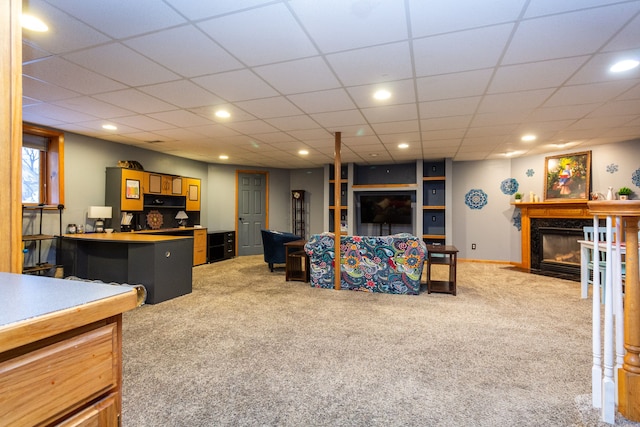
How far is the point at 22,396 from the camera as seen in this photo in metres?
0.53

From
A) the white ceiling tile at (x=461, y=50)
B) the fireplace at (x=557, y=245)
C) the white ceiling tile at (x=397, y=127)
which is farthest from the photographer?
the fireplace at (x=557, y=245)

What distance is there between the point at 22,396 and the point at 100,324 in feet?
0.56

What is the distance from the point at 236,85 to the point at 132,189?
3.62 m

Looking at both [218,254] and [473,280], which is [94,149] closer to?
[218,254]

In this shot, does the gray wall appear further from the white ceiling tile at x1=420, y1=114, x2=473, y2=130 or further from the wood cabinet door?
the white ceiling tile at x1=420, y1=114, x2=473, y2=130

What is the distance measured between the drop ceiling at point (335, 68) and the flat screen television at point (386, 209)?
2.71 m

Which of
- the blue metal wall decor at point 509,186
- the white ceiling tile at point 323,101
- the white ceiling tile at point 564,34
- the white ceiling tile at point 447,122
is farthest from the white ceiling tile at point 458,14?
the blue metal wall decor at point 509,186

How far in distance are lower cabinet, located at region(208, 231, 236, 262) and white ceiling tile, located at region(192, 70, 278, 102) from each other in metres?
4.38

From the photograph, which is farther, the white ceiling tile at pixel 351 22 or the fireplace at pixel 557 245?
the fireplace at pixel 557 245

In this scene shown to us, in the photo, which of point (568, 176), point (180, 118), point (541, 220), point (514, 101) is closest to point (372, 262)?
point (514, 101)

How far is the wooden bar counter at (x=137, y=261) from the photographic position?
3885 millimetres

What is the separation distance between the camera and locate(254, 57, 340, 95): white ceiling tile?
8.64ft

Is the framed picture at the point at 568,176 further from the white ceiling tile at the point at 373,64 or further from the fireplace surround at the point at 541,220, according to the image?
the white ceiling tile at the point at 373,64

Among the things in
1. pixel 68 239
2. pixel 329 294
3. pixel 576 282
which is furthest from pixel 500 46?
pixel 68 239
